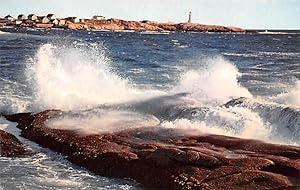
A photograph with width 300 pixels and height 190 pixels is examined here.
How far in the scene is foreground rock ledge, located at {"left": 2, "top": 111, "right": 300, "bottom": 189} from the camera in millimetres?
7574

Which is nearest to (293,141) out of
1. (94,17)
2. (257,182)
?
(257,182)

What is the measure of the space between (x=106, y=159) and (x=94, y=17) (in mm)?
133190

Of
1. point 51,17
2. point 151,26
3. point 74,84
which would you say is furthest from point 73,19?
point 74,84


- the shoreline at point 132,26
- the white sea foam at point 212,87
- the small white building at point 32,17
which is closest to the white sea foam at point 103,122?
the white sea foam at point 212,87

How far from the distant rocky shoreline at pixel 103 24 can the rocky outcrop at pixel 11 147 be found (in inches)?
3961

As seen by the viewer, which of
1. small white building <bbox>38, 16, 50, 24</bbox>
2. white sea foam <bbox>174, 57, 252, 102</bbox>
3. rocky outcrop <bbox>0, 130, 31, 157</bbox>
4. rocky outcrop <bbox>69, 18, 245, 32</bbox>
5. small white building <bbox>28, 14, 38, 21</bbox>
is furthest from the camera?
rocky outcrop <bbox>69, 18, 245, 32</bbox>

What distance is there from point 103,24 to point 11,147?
379 feet

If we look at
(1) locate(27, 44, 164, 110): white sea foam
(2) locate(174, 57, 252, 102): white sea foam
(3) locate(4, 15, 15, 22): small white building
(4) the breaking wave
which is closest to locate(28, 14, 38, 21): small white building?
(3) locate(4, 15, 15, 22): small white building

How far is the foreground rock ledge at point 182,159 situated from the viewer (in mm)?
7574

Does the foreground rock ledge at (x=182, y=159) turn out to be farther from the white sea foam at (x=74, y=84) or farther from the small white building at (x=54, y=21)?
the small white building at (x=54, y=21)

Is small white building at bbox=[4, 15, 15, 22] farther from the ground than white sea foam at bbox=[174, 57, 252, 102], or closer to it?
closer to it

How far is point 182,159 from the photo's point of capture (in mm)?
8117

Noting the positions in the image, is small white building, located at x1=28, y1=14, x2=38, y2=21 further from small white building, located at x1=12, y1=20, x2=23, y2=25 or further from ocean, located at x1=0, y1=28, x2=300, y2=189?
ocean, located at x1=0, y1=28, x2=300, y2=189

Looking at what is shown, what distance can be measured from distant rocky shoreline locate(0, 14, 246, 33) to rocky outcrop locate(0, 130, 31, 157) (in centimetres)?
10060
